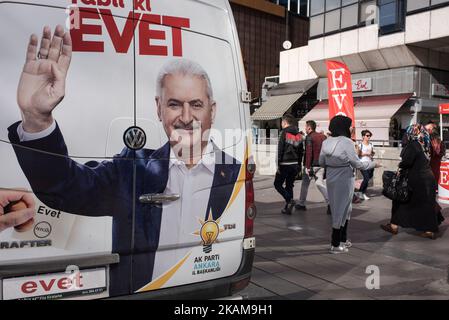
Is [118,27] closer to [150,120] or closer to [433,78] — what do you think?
[150,120]

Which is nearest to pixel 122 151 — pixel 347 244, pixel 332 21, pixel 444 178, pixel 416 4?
pixel 347 244

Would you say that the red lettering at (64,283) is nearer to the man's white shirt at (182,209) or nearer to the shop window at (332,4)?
the man's white shirt at (182,209)

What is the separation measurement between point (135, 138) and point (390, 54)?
2021 centimetres

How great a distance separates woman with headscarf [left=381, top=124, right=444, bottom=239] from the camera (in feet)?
21.6

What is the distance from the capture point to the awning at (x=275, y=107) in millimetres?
26337

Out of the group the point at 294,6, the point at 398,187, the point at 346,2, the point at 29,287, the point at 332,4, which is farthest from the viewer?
the point at 294,6

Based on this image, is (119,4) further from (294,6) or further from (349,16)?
(294,6)

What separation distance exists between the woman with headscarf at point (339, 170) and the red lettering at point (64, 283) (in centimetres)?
Answer: 392

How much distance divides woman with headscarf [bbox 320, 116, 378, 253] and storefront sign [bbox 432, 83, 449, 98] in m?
17.0

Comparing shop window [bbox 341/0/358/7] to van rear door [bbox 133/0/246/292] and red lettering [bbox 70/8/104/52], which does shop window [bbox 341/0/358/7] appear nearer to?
van rear door [bbox 133/0/246/292]

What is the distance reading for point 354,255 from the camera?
5723mm

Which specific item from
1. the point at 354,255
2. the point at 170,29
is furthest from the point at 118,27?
the point at 354,255

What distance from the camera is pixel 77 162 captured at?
252 cm

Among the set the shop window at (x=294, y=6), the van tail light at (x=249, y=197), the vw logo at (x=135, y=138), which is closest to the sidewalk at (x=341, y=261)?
the van tail light at (x=249, y=197)
